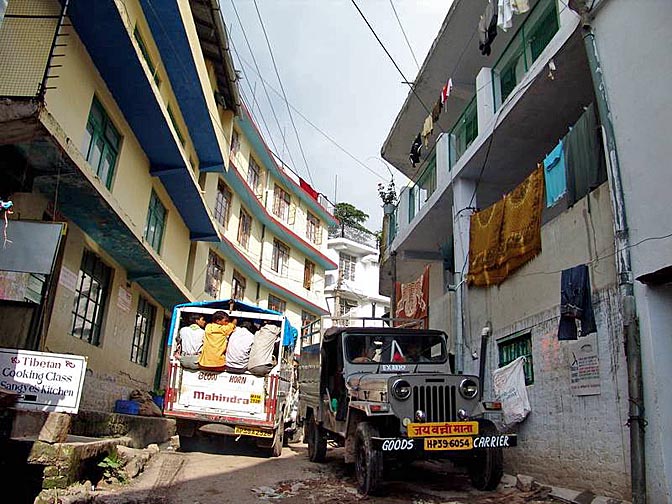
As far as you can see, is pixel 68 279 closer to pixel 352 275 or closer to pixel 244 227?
pixel 244 227

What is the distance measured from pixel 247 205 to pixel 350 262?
53.5 ft

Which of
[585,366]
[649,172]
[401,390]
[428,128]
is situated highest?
[428,128]

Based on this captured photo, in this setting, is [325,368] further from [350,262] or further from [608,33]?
[350,262]

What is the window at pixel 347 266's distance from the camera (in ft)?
128

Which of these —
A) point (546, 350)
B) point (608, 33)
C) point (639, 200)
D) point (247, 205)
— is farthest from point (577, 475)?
point (247, 205)

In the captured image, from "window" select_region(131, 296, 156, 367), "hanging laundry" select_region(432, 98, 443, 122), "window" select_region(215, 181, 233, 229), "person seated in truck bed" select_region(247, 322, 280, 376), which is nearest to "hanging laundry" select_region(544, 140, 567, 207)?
"hanging laundry" select_region(432, 98, 443, 122)

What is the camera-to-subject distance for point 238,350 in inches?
438

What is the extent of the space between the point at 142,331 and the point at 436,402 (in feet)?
36.7

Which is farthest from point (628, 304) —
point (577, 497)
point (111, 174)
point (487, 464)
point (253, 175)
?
point (253, 175)

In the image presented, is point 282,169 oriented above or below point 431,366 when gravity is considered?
above

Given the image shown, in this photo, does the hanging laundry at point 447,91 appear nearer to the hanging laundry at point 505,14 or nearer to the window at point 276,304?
the hanging laundry at point 505,14

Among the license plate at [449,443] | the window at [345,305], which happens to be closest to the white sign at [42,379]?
the license plate at [449,443]

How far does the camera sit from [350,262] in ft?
131

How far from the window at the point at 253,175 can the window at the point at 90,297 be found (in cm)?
1233
